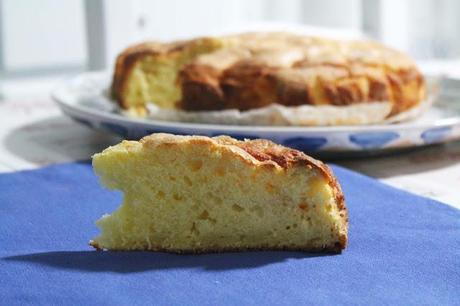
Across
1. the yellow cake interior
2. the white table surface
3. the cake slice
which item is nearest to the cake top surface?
the cake slice

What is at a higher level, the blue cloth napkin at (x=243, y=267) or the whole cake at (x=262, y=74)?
the whole cake at (x=262, y=74)

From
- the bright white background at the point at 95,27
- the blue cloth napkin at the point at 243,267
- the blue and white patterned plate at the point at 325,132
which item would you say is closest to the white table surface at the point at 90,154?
the blue and white patterned plate at the point at 325,132

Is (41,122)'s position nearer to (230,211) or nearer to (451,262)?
(230,211)

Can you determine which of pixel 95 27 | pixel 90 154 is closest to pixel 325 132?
pixel 90 154

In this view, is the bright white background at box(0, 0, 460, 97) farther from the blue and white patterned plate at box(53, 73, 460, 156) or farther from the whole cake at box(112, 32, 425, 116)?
the blue and white patterned plate at box(53, 73, 460, 156)

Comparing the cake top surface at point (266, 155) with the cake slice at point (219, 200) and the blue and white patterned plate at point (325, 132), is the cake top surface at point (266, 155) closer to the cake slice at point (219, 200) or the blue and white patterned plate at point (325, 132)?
the cake slice at point (219, 200)

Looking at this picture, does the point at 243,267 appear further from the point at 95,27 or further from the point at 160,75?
the point at 95,27
